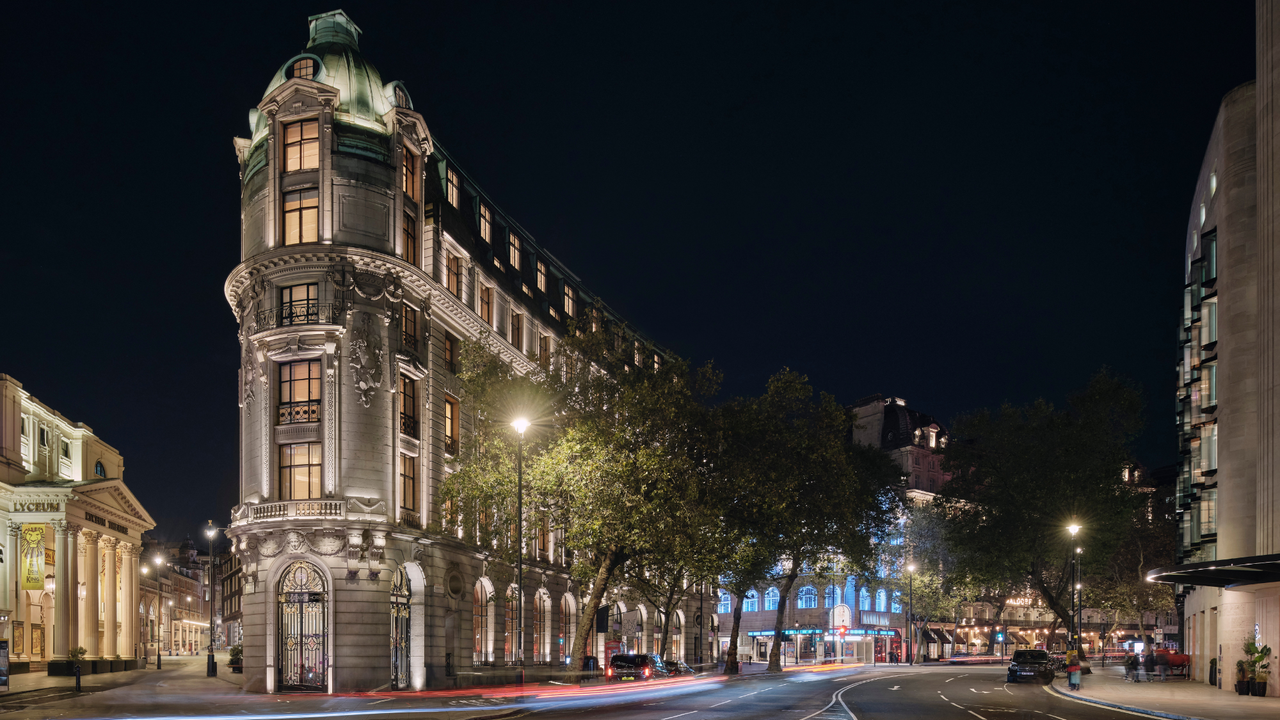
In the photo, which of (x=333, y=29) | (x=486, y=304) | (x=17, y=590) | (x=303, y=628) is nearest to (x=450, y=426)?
(x=486, y=304)

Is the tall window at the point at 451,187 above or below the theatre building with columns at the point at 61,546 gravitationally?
above

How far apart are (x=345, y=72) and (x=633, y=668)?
101 feet

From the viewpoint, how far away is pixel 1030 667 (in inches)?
2042

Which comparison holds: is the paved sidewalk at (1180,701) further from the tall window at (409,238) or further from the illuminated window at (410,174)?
the illuminated window at (410,174)

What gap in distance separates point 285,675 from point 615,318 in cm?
3590

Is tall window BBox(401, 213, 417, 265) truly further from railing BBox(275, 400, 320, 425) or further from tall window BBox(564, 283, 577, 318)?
tall window BBox(564, 283, 577, 318)

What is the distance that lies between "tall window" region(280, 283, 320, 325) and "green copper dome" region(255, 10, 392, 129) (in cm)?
721

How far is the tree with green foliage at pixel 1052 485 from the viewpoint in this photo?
6944cm

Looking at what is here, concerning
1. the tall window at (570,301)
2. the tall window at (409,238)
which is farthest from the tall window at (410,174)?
the tall window at (570,301)

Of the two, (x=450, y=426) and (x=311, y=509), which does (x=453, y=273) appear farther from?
(x=311, y=509)

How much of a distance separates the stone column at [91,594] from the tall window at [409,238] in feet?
140

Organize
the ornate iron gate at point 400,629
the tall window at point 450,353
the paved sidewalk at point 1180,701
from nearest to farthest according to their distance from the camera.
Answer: the paved sidewalk at point 1180,701, the ornate iron gate at point 400,629, the tall window at point 450,353

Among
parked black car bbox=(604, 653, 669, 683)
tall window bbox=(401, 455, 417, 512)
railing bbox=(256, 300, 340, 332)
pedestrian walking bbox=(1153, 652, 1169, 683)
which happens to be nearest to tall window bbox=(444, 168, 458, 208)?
railing bbox=(256, 300, 340, 332)

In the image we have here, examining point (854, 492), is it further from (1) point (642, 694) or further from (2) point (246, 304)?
(2) point (246, 304)
